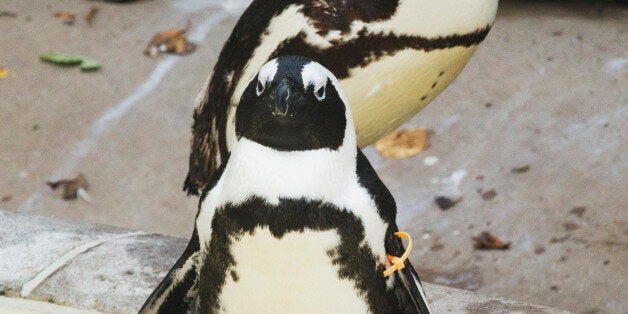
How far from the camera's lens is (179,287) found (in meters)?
1.52

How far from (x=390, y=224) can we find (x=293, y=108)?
0.25m

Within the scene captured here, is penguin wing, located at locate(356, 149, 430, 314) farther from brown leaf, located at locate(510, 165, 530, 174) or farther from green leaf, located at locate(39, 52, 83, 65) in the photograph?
green leaf, located at locate(39, 52, 83, 65)

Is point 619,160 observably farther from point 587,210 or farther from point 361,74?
point 361,74

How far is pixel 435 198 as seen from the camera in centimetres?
303

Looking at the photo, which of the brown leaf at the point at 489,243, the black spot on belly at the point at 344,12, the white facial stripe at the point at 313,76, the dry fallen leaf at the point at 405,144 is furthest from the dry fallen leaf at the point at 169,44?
the white facial stripe at the point at 313,76

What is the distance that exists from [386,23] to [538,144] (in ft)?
4.64

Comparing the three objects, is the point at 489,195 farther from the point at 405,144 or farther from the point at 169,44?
the point at 169,44

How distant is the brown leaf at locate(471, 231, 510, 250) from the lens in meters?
2.75

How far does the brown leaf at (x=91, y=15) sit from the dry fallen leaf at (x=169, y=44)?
1.08 ft

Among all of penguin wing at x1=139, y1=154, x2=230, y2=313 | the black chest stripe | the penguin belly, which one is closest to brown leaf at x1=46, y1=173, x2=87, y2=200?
the penguin belly

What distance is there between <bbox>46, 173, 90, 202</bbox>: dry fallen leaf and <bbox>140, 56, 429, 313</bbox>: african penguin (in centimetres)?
195

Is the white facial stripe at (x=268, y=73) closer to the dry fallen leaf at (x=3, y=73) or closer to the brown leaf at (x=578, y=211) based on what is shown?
the brown leaf at (x=578, y=211)

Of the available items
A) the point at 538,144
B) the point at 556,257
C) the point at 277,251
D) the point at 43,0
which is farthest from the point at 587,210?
the point at 43,0

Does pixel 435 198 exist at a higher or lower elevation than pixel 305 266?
lower
